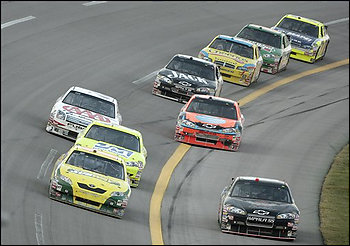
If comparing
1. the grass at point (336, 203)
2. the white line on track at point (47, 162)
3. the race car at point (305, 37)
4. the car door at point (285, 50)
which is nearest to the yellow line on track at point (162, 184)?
the car door at point (285, 50)

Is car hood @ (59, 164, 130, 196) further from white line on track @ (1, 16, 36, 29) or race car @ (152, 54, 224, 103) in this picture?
white line on track @ (1, 16, 36, 29)

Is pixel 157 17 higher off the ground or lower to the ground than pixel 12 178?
lower

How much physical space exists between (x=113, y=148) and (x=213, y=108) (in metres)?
6.16

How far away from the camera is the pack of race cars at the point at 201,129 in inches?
1043

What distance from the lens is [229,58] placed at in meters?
41.7

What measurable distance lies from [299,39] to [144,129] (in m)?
15.2

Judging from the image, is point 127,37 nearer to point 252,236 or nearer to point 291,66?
point 291,66

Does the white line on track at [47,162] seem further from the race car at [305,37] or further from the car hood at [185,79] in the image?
the race car at [305,37]

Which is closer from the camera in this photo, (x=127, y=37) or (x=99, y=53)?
(x=99, y=53)

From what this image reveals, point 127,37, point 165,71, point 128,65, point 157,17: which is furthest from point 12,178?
point 157,17

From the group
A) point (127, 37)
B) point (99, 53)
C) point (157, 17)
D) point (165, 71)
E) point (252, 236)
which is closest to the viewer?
point (252, 236)

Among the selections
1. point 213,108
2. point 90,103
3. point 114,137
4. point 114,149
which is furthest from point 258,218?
point 213,108

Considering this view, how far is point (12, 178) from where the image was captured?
90.7 ft

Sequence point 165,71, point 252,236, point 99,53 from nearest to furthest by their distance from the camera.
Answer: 1. point 252,236
2. point 165,71
3. point 99,53
